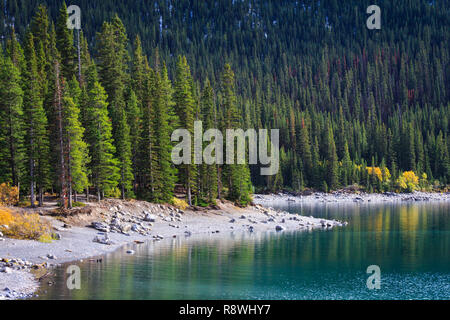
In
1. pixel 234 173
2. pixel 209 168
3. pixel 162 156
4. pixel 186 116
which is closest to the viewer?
pixel 162 156

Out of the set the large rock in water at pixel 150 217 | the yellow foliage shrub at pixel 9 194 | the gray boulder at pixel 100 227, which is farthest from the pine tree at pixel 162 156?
the yellow foliage shrub at pixel 9 194

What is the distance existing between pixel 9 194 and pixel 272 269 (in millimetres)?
23864

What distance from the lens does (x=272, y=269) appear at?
34.1 metres

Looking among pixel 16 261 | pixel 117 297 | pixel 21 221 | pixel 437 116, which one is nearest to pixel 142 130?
pixel 21 221

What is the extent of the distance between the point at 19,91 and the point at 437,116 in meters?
161

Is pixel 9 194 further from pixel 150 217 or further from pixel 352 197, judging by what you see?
pixel 352 197

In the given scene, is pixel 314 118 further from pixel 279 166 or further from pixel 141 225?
pixel 141 225

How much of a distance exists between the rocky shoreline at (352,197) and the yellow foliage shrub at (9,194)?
71579 millimetres

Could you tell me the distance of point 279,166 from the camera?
415 ft

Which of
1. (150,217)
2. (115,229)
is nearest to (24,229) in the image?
(115,229)

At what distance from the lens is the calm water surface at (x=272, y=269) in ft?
88.4

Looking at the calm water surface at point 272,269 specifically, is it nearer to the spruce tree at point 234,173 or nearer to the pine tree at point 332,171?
the spruce tree at point 234,173

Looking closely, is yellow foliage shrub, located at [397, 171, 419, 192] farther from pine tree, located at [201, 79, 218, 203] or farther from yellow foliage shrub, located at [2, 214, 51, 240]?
yellow foliage shrub, located at [2, 214, 51, 240]

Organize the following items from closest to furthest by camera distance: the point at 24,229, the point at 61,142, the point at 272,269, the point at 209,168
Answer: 1. the point at 272,269
2. the point at 24,229
3. the point at 61,142
4. the point at 209,168
